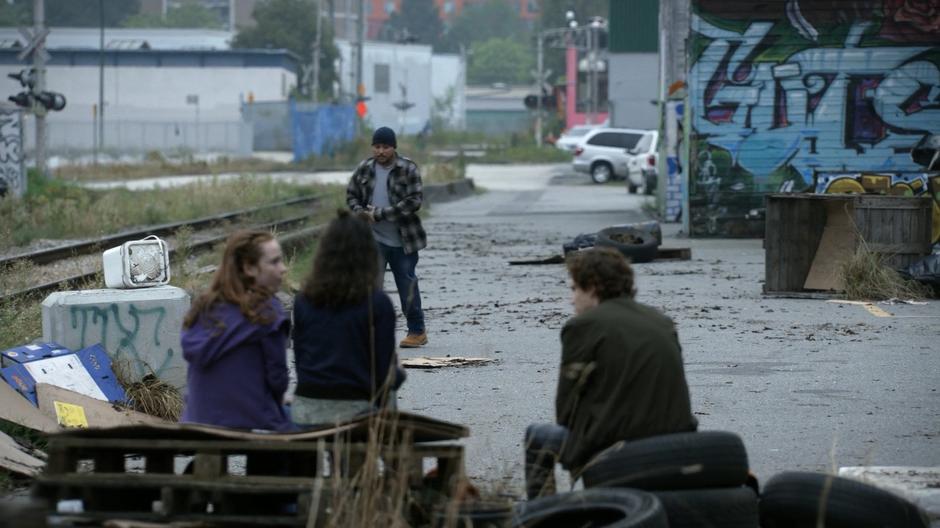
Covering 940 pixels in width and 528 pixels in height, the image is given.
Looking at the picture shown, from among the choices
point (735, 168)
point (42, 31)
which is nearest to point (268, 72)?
point (42, 31)

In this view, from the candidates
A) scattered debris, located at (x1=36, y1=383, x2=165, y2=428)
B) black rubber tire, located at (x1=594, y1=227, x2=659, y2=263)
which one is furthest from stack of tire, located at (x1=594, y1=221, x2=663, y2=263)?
scattered debris, located at (x1=36, y1=383, x2=165, y2=428)

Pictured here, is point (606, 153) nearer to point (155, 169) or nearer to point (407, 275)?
point (155, 169)

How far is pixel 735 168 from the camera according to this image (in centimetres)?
2316

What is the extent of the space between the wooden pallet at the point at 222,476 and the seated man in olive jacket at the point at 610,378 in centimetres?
55

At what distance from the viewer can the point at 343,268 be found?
19.1ft

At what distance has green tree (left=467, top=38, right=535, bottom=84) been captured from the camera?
186m

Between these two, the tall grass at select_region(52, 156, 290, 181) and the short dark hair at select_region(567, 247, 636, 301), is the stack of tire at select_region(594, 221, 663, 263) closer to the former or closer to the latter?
the short dark hair at select_region(567, 247, 636, 301)

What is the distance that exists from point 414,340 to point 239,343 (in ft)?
18.3

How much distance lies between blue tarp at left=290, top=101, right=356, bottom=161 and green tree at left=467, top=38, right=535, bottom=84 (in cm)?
11914

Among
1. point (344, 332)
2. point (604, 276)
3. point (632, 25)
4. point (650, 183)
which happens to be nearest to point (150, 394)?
point (344, 332)

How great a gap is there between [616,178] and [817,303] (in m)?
36.0

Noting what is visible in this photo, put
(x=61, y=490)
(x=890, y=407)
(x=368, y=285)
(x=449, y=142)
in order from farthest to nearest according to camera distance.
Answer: (x=449, y=142), (x=890, y=407), (x=368, y=285), (x=61, y=490)

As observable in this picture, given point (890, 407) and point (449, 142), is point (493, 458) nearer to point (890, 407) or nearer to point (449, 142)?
point (890, 407)

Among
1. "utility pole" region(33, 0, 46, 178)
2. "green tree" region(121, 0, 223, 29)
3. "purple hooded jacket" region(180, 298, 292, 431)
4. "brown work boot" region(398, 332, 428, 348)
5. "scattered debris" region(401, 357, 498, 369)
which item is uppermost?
"green tree" region(121, 0, 223, 29)
